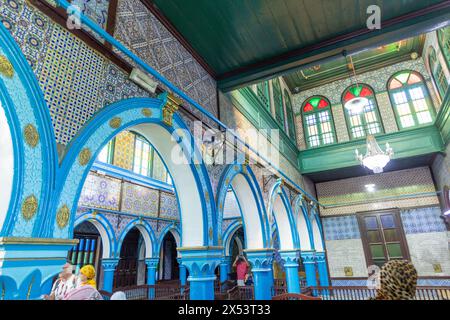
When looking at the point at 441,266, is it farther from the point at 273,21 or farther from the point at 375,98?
the point at 273,21

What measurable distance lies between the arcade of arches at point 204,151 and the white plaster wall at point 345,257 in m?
0.05

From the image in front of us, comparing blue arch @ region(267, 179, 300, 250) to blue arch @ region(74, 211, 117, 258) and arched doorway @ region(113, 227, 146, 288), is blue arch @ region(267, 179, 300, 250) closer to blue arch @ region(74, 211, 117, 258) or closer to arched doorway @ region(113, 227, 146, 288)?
blue arch @ region(74, 211, 117, 258)

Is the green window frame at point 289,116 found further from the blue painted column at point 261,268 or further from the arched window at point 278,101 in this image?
the blue painted column at point 261,268

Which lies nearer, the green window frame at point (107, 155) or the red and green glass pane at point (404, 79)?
the green window frame at point (107, 155)

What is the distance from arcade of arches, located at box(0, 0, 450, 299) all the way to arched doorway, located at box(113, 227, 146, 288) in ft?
0.24

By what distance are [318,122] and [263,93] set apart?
4304mm

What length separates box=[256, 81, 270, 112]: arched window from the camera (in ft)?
25.2

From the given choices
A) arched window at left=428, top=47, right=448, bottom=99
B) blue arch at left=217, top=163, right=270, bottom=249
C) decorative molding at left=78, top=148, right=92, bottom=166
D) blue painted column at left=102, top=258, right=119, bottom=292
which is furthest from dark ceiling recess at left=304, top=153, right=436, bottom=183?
decorative molding at left=78, top=148, right=92, bottom=166

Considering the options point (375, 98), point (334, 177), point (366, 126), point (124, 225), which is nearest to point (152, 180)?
point (124, 225)

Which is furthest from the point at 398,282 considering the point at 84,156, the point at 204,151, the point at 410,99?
the point at 410,99

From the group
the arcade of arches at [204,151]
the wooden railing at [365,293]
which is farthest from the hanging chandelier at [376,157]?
the wooden railing at [365,293]

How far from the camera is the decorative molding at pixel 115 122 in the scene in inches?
105

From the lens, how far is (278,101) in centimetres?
970
